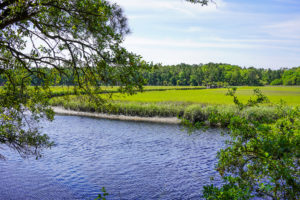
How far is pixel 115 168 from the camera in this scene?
17141mm

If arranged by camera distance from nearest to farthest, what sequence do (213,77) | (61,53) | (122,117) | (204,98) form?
(61,53) → (122,117) → (204,98) → (213,77)

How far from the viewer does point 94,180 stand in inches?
592

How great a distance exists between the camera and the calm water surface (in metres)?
13.5

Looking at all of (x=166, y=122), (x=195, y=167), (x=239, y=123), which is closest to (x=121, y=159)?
(x=195, y=167)

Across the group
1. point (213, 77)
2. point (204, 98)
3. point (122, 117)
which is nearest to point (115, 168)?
point (122, 117)

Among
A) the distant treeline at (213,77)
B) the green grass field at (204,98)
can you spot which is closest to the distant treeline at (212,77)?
the distant treeline at (213,77)

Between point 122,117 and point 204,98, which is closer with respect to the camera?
point 122,117

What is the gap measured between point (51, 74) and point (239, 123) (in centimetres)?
688

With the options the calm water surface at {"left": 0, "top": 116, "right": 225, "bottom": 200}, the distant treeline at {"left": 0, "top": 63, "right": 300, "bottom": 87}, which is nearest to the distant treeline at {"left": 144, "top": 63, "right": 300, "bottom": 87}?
the distant treeline at {"left": 0, "top": 63, "right": 300, "bottom": 87}

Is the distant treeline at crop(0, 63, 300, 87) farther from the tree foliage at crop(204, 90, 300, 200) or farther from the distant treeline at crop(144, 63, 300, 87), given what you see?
the tree foliage at crop(204, 90, 300, 200)

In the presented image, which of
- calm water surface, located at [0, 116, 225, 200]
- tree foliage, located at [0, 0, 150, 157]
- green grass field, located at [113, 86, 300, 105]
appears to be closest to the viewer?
tree foliage, located at [0, 0, 150, 157]

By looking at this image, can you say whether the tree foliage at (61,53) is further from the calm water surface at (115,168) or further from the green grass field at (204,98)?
the green grass field at (204,98)

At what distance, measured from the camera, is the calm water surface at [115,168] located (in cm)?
1345

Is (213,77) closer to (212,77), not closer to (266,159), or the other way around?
(212,77)
